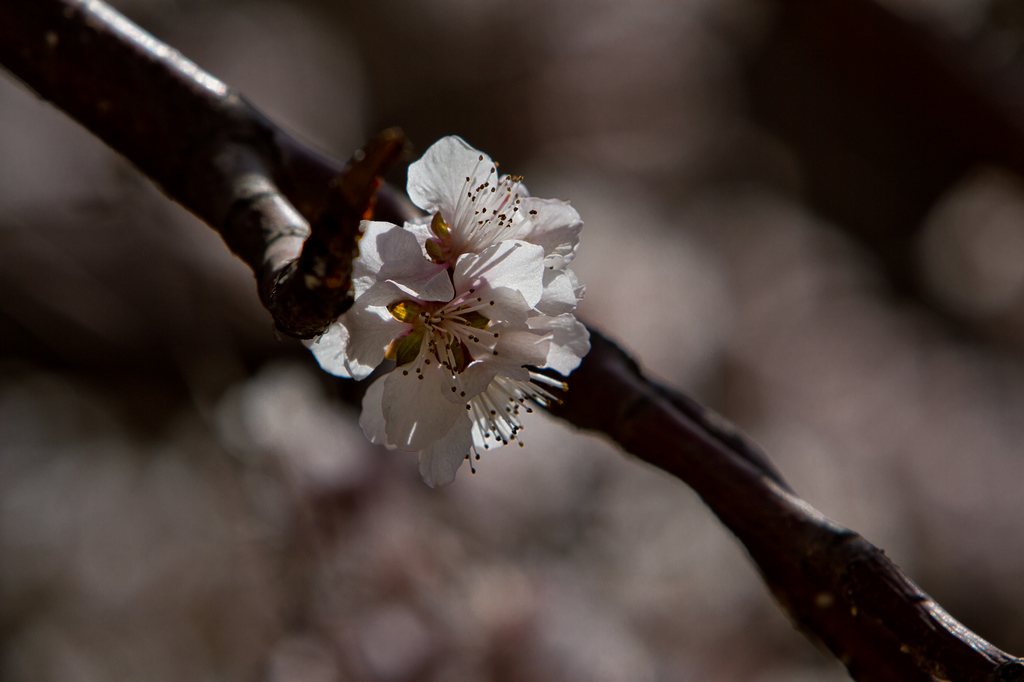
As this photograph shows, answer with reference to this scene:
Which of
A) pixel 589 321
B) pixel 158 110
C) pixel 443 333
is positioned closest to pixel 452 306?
pixel 443 333

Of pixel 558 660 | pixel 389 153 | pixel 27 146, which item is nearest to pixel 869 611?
pixel 389 153

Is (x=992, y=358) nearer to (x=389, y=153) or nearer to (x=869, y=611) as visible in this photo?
(x=869, y=611)

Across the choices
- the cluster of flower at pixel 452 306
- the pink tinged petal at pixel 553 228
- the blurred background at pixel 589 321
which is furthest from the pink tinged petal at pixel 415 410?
the blurred background at pixel 589 321

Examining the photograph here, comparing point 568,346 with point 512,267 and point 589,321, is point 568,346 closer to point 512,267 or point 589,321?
point 512,267

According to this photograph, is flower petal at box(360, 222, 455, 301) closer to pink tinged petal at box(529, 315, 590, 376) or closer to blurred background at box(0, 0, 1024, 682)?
pink tinged petal at box(529, 315, 590, 376)

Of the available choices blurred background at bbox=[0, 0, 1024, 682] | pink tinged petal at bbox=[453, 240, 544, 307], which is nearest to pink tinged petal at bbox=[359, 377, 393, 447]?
pink tinged petal at bbox=[453, 240, 544, 307]

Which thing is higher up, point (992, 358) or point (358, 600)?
point (992, 358)

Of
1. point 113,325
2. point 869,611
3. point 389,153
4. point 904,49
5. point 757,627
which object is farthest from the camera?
point 904,49
